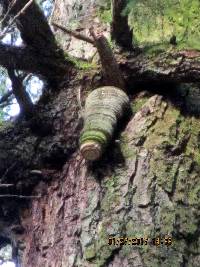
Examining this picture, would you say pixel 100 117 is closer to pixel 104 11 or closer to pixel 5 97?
pixel 104 11

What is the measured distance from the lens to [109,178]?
253 centimetres

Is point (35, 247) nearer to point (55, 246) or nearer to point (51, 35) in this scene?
point (55, 246)

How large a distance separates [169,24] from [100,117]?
114 cm

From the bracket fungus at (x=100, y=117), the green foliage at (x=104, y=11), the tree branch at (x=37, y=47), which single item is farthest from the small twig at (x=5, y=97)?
the bracket fungus at (x=100, y=117)

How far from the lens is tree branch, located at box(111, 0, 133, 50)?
2.57 meters

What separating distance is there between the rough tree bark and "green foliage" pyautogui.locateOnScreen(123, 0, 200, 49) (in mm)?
416

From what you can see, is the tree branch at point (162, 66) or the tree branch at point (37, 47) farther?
the tree branch at point (162, 66)

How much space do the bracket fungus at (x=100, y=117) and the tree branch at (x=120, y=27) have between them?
0.27 m

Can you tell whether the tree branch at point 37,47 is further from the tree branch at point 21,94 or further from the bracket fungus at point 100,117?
the bracket fungus at point 100,117

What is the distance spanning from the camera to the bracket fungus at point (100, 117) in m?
2.46

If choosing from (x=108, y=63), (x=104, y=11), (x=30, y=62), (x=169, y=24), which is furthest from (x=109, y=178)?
(x=104, y=11)

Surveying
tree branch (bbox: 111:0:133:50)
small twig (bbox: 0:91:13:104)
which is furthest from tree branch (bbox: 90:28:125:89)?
small twig (bbox: 0:91:13:104)

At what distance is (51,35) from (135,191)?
0.94 metres

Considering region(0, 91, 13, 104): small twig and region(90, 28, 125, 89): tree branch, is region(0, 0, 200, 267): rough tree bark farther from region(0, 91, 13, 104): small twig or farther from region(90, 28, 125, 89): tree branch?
region(0, 91, 13, 104): small twig
